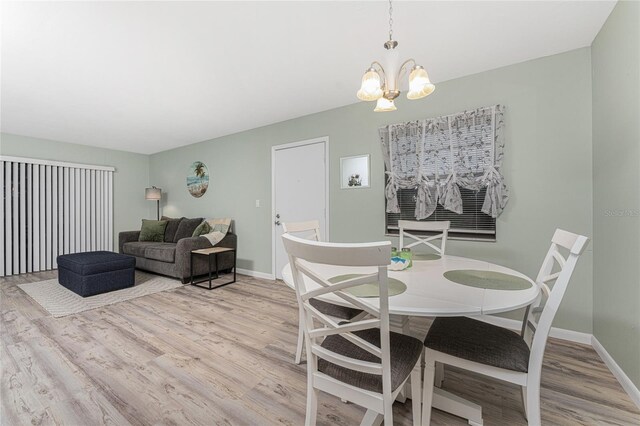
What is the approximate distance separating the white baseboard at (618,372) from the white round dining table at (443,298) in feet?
3.10

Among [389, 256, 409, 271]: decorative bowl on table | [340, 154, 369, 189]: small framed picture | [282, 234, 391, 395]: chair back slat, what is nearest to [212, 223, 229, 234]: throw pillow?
[340, 154, 369, 189]: small framed picture

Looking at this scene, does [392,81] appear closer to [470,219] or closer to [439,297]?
[439,297]

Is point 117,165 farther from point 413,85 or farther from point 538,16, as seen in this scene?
point 538,16

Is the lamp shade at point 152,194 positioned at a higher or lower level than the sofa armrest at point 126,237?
higher

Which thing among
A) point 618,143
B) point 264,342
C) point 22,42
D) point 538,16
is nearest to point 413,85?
point 538,16

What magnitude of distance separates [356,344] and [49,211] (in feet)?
19.8

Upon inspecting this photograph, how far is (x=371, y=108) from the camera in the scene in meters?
3.04

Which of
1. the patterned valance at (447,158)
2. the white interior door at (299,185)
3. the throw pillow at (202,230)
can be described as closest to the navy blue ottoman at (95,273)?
the throw pillow at (202,230)

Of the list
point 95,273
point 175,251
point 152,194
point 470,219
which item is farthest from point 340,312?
point 152,194

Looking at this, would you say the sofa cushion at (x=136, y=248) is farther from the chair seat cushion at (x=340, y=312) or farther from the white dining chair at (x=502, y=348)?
the white dining chair at (x=502, y=348)

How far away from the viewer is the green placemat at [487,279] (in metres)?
1.23

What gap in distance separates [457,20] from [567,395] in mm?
2419

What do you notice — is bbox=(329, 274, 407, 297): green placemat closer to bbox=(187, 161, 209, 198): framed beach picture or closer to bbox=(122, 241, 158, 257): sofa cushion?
bbox=(122, 241, 158, 257): sofa cushion

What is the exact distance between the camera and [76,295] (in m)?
3.19
